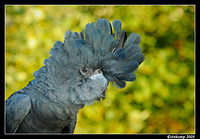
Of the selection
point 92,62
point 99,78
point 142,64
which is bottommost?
point 99,78

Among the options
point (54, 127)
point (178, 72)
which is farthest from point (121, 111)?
point (54, 127)

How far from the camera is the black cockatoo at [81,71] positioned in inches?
67.7

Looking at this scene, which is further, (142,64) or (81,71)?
(142,64)

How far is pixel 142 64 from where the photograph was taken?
11.3 feet

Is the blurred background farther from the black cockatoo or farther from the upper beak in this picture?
the upper beak

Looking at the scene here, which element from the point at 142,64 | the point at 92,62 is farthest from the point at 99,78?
the point at 142,64

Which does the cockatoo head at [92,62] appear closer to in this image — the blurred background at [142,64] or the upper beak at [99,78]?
the upper beak at [99,78]

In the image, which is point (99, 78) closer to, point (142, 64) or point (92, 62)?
point (92, 62)

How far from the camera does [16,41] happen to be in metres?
3.51

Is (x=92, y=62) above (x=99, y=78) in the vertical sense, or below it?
above

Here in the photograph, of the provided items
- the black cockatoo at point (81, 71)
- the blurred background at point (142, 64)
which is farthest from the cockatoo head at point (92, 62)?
the blurred background at point (142, 64)

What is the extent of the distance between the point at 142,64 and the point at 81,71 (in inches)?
74.7

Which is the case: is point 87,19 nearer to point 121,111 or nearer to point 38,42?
point 38,42

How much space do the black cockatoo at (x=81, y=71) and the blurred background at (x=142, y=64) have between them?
1.57 meters
